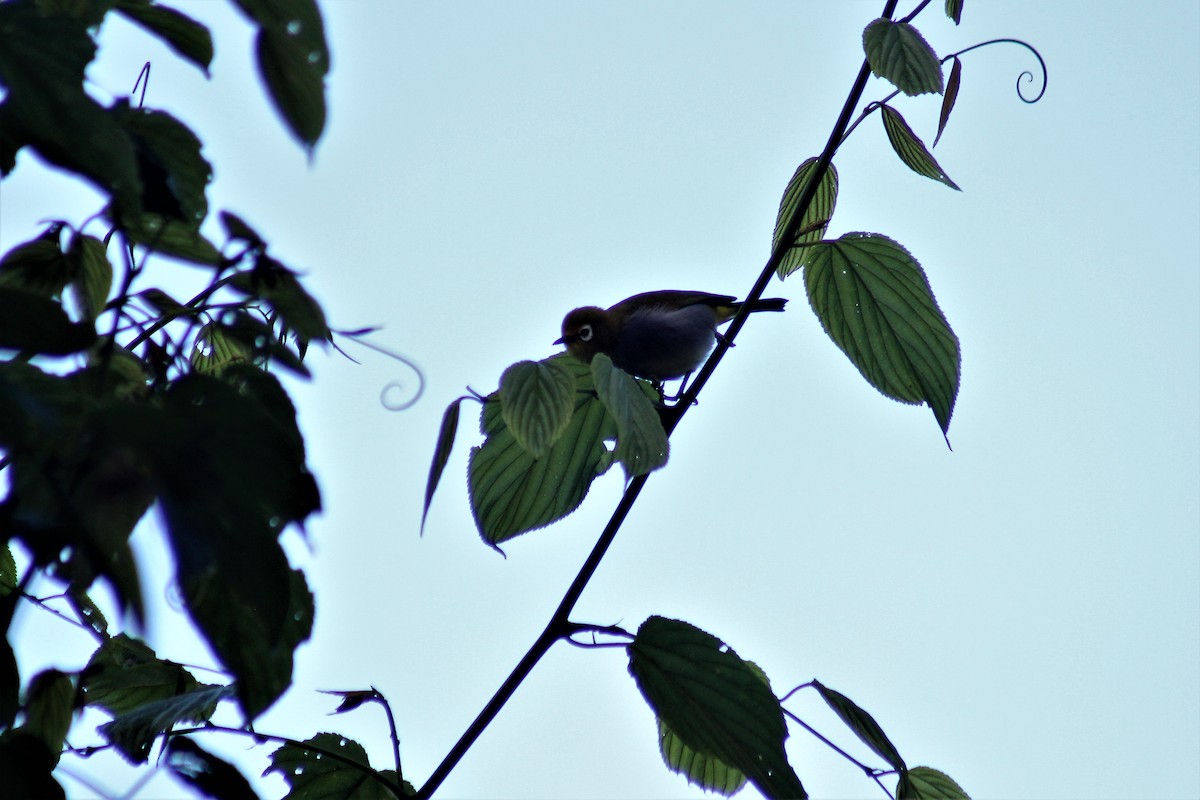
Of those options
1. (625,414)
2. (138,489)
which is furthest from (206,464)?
(625,414)

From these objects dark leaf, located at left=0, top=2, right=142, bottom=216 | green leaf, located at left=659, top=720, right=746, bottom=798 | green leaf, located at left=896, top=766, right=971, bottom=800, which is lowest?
dark leaf, located at left=0, top=2, right=142, bottom=216

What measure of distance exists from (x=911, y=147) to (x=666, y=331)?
2940mm

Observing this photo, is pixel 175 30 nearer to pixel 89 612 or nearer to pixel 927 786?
pixel 89 612

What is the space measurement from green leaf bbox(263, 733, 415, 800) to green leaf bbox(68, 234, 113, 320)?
0.58 meters

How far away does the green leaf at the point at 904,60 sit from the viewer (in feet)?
4.16

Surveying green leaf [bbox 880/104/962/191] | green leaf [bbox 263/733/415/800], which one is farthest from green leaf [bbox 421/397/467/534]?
green leaf [bbox 880/104/962/191]

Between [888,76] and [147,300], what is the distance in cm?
86

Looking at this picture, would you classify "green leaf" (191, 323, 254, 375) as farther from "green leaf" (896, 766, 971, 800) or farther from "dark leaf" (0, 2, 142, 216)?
"green leaf" (896, 766, 971, 800)

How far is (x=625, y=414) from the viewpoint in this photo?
106 cm

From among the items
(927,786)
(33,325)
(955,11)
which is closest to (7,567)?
(33,325)

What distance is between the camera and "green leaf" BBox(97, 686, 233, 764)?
40.5 inches

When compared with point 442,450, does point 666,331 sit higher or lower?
higher

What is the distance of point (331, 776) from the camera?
50.1 inches

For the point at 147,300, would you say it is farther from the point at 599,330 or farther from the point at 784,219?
the point at 599,330
